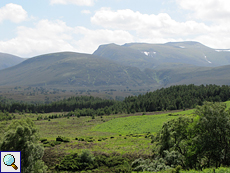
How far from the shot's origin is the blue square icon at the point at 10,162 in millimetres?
24575

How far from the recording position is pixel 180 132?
3228cm

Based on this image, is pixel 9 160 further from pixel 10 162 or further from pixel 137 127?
pixel 137 127

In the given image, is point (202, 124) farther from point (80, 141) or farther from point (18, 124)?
point (80, 141)

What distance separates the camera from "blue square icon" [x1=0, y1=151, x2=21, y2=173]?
80.6ft

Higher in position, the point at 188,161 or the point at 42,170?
the point at 188,161

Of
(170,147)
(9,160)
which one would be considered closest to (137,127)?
(170,147)

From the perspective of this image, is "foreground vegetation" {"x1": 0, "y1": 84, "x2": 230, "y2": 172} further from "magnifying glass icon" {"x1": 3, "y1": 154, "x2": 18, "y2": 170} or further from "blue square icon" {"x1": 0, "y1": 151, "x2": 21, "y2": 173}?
"magnifying glass icon" {"x1": 3, "y1": 154, "x2": 18, "y2": 170}

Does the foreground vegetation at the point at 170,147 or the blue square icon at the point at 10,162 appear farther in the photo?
the foreground vegetation at the point at 170,147

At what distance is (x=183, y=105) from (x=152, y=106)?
2113 centimetres

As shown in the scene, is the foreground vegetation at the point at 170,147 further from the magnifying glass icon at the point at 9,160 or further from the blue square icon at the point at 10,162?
the magnifying glass icon at the point at 9,160

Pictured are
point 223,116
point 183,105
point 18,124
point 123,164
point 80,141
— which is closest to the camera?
point 223,116

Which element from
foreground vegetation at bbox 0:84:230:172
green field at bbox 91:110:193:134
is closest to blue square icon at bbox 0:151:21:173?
foreground vegetation at bbox 0:84:230:172

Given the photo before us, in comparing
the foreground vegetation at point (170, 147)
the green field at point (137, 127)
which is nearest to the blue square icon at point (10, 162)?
the foreground vegetation at point (170, 147)

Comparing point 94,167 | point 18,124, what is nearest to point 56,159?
point 94,167
